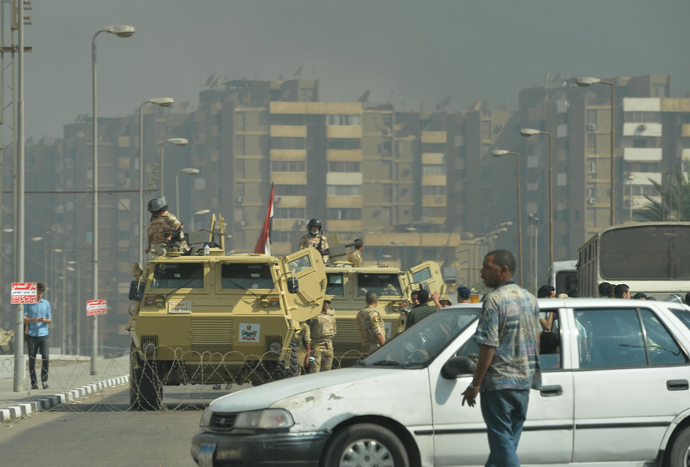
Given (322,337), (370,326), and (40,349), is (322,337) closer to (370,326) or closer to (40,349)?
(370,326)

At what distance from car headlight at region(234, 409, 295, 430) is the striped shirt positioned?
138 cm

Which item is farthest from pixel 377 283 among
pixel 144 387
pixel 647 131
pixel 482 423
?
pixel 647 131

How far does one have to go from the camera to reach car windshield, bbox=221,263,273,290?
1711 centimetres

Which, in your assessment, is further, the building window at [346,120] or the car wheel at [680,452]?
the building window at [346,120]

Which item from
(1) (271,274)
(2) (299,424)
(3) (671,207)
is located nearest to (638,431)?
(2) (299,424)

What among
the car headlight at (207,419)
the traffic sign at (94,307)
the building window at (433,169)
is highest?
the building window at (433,169)

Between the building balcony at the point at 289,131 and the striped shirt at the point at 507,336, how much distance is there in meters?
147

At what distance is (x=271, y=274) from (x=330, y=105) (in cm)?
13848

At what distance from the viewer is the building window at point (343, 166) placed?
153875 millimetres

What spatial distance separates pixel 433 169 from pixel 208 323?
482ft

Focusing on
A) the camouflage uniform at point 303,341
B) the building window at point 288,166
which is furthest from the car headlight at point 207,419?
the building window at point 288,166

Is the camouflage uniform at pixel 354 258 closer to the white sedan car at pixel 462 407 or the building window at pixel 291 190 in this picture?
the white sedan car at pixel 462 407

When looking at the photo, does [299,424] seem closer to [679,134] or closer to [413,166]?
[679,134]

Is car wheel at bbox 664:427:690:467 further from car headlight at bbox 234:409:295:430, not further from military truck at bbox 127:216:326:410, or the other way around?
military truck at bbox 127:216:326:410
